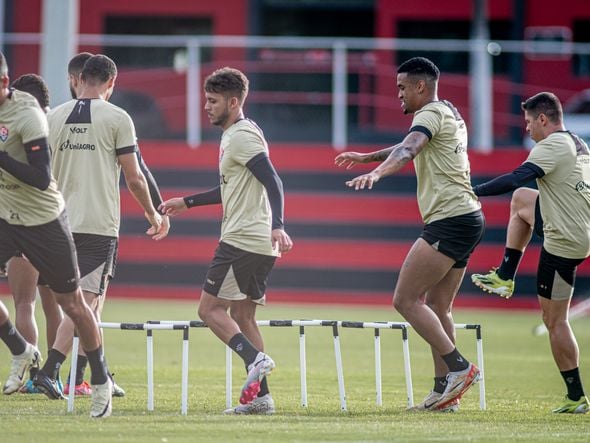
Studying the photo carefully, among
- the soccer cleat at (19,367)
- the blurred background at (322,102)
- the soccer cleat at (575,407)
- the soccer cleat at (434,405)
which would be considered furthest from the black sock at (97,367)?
the blurred background at (322,102)

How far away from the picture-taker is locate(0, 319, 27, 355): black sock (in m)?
8.59

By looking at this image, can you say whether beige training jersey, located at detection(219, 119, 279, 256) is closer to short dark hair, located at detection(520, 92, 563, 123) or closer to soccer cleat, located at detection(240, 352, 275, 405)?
soccer cleat, located at detection(240, 352, 275, 405)

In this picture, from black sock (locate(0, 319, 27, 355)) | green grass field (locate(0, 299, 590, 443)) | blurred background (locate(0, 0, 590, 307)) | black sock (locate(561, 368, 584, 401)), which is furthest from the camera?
blurred background (locate(0, 0, 590, 307))

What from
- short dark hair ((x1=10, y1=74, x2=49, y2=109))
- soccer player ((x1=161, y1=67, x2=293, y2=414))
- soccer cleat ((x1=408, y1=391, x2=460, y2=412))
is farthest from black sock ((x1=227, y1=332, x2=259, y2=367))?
short dark hair ((x1=10, y1=74, x2=49, y2=109))

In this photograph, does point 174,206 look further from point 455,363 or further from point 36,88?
point 455,363

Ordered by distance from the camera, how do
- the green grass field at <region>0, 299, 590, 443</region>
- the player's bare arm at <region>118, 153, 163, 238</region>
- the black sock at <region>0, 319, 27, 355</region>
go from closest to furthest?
the green grass field at <region>0, 299, 590, 443</region> < the player's bare arm at <region>118, 153, 163, 238</region> < the black sock at <region>0, 319, 27, 355</region>

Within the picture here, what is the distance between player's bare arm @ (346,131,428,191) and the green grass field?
1525 millimetres

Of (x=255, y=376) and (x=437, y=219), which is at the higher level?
(x=437, y=219)

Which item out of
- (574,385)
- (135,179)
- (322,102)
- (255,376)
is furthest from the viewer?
(322,102)

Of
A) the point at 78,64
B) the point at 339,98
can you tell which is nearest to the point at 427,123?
the point at 78,64

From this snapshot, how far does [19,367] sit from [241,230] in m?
1.95

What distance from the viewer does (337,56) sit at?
1902cm

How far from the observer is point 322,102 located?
2002cm

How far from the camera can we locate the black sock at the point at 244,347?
26.1 ft
